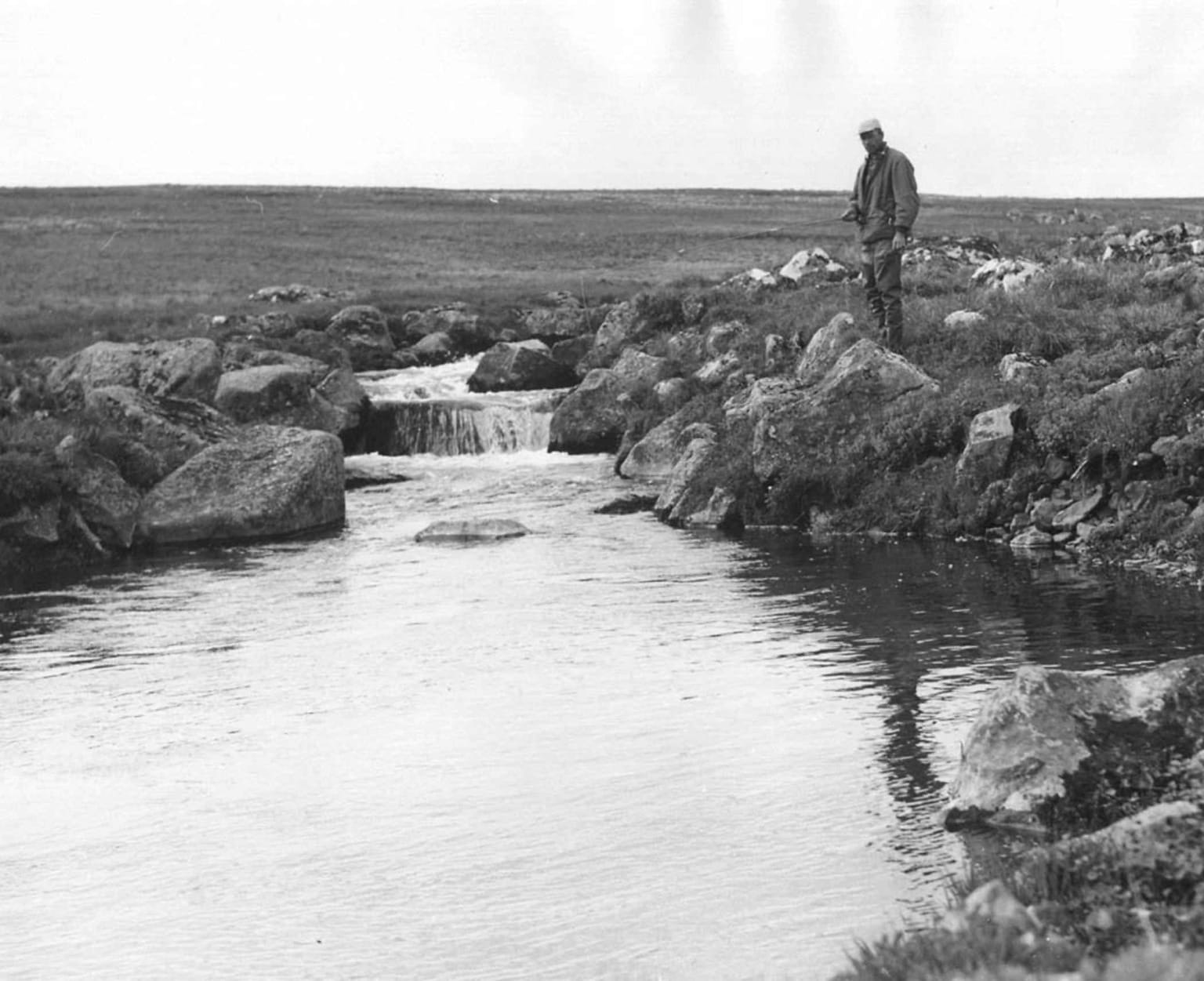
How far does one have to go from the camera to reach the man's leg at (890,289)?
1002 inches

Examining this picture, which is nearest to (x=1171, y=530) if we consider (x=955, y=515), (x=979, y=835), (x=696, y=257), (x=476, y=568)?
(x=955, y=515)

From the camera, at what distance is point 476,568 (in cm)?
2216

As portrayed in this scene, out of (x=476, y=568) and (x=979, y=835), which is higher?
(x=979, y=835)

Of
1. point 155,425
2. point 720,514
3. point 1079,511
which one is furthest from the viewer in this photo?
point 155,425

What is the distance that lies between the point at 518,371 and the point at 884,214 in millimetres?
18002

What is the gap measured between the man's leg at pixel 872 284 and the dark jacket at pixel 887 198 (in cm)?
55

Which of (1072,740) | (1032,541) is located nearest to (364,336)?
(1032,541)

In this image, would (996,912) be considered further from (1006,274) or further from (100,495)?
(1006,274)

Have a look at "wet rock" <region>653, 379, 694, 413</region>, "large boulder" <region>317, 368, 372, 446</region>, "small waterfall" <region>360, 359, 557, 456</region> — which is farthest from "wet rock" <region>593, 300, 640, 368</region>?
"wet rock" <region>653, 379, 694, 413</region>

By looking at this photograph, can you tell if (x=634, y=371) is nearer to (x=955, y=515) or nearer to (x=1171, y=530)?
(x=955, y=515)

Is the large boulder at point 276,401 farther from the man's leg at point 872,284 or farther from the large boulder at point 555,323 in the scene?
the large boulder at point 555,323

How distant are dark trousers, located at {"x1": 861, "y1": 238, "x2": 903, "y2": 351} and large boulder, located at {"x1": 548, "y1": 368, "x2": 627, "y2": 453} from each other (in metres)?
8.41

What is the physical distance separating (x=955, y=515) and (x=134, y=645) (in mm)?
10552

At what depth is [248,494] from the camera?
26969 millimetres
